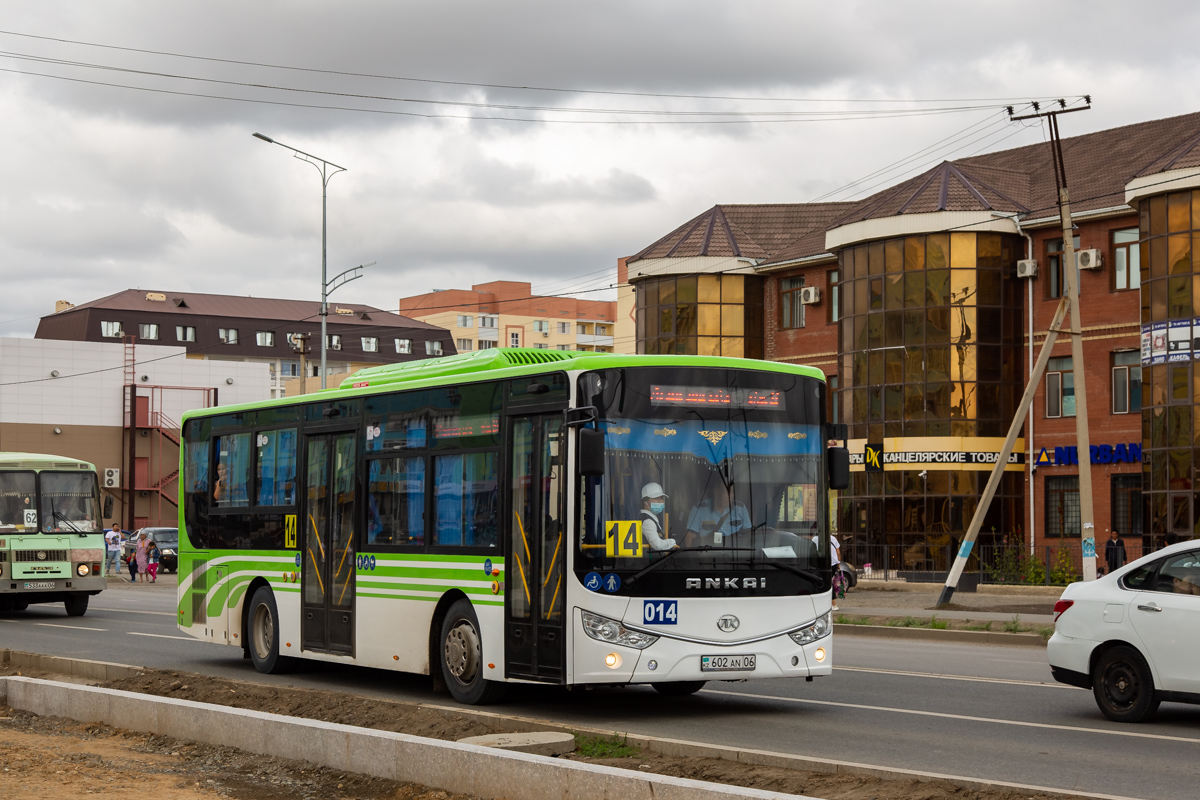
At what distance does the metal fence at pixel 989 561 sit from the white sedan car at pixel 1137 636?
2188cm

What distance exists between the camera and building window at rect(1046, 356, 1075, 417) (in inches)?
1699

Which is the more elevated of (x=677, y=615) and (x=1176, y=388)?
(x=1176, y=388)

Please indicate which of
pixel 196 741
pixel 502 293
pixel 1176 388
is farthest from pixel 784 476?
pixel 502 293

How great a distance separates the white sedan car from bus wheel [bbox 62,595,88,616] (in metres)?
19.4

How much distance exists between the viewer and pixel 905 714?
12336 millimetres

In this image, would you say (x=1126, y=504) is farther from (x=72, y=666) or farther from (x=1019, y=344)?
(x=72, y=666)

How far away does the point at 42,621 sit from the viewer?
25484 millimetres

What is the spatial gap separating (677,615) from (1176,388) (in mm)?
29980

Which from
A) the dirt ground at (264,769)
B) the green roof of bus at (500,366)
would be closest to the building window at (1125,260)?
the green roof of bus at (500,366)

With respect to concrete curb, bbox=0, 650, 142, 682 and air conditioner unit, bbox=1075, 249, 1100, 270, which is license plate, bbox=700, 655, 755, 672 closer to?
concrete curb, bbox=0, 650, 142, 682

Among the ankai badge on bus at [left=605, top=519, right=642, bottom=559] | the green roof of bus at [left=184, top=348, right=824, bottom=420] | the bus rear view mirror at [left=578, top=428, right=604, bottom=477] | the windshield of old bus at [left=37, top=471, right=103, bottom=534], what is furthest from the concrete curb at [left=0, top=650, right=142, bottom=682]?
the windshield of old bus at [left=37, top=471, right=103, bottom=534]

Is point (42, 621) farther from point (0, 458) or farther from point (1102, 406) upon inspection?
point (1102, 406)

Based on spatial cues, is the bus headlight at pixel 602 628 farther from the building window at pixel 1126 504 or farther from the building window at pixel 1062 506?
the building window at pixel 1062 506

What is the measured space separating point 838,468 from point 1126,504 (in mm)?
31197
